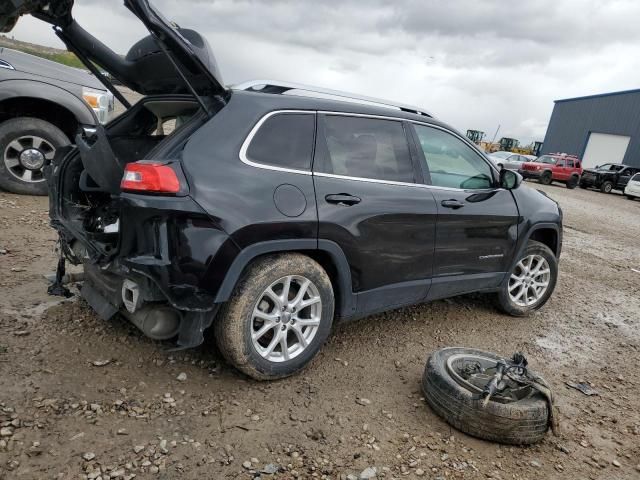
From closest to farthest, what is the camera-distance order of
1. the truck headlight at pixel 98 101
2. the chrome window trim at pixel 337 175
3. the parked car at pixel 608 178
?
the chrome window trim at pixel 337 175 → the truck headlight at pixel 98 101 → the parked car at pixel 608 178

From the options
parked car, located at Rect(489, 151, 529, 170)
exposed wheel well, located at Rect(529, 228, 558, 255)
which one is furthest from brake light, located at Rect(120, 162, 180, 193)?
parked car, located at Rect(489, 151, 529, 170)

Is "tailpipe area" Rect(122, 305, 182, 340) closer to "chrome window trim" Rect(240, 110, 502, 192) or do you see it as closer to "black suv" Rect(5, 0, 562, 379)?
"black suv" Rect(5, 0, 562, 379)

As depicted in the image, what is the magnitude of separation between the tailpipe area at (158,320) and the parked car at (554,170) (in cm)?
2349

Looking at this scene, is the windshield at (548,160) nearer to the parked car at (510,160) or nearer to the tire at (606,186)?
the parked car at (510,160)

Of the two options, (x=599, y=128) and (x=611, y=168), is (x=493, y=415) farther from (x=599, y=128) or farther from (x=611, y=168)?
(x=599, y=128)

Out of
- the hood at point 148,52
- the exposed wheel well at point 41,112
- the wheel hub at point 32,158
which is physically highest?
the hood at point 148,52

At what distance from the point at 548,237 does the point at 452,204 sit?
1751mm

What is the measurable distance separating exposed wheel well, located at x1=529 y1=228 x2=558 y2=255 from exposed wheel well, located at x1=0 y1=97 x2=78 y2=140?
5767 mm

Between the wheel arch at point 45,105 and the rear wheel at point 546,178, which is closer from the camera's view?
the wheel arch at point 45,105

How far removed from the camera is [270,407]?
2.67m

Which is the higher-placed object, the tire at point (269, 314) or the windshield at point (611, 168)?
the windshield at point (611, 168)

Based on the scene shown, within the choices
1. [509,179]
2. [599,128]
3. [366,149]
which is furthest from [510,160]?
[366,149]

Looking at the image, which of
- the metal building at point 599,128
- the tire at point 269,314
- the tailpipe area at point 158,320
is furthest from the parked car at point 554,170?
the tailpipe area at point 158,320

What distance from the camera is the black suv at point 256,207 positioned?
242 centimetres
